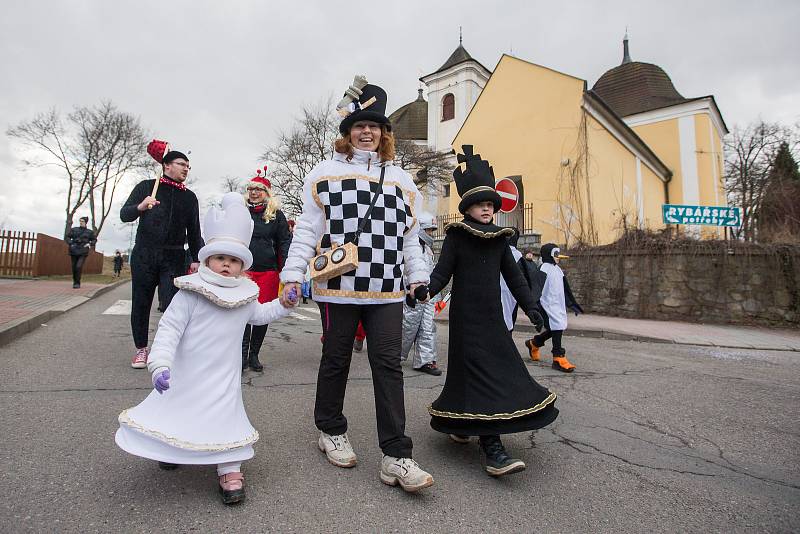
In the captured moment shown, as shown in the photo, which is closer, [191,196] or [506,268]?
[506,268]

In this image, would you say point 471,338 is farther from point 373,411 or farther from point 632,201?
point 632,201

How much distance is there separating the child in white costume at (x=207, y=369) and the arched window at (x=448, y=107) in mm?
29283

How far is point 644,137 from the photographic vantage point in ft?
92.0

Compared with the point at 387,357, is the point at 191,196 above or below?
above

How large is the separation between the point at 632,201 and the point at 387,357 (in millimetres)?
22347

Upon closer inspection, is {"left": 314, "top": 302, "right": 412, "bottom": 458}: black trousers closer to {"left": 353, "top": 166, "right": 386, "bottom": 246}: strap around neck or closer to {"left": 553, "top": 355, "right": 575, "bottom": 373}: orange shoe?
{"left": 353, "top": 166, "right": 386, "bottom": 246}: strap around neck

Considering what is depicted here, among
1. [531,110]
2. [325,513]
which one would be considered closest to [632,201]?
[531,110]

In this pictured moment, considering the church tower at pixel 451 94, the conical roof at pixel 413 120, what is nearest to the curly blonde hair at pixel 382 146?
the church tower at pixel 451 94

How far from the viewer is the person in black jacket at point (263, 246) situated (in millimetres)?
4785

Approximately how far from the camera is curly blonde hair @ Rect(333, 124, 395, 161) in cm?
274

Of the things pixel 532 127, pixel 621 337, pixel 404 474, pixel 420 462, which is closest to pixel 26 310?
pixel 420 462

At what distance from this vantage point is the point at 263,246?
482 cm

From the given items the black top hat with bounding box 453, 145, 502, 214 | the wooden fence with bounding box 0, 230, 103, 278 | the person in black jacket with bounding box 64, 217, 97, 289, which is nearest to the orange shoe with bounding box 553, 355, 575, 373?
the black top hat with bounding box 453, 145, 502, 214

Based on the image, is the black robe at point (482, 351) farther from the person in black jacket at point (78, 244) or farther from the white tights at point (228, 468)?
the person in black jacket at point (78, 244)
